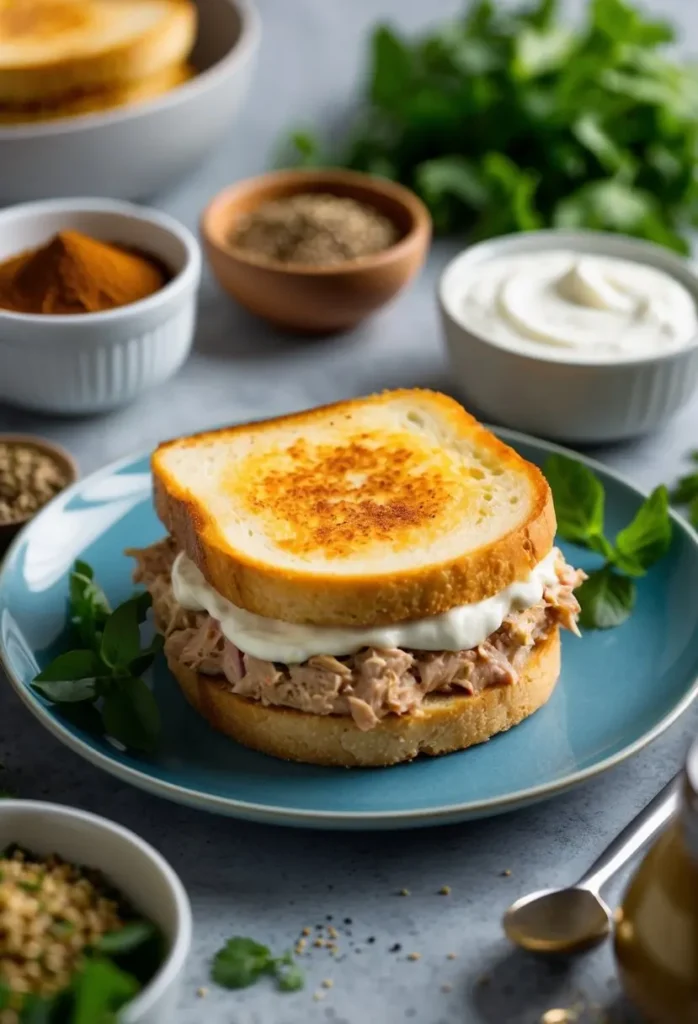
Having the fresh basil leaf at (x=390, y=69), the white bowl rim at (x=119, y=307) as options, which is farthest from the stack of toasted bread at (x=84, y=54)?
the fresh basil leaf at (x=390, y=69)

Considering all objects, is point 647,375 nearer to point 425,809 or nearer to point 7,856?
point 425,809

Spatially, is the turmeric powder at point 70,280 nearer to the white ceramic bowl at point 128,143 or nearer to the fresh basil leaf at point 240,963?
the white ceramic bowl at point 128,143

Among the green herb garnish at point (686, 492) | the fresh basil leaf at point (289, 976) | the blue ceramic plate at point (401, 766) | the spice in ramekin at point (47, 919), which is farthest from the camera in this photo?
the green herb garnish at point (686, 492)

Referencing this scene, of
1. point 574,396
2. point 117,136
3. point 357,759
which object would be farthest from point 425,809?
point 117,136

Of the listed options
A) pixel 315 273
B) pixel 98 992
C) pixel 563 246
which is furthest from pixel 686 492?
pixel 98 992

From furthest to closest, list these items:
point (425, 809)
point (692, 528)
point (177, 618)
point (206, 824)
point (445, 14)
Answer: point (445, 14) < point (692, 528) < point (177, 618) < point (206, 824) < point (425, 809)

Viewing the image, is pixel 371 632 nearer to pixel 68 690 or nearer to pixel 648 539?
pixel 68 690
